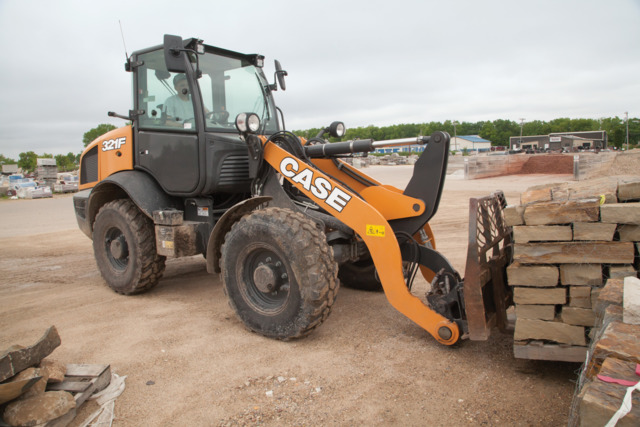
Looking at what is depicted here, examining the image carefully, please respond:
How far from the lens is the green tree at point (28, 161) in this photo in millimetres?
65938

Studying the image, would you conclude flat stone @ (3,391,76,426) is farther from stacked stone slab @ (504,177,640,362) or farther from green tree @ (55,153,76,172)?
green tree @ (55,153,76,172)

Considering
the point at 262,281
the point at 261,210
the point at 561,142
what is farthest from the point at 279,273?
the point at 561,142

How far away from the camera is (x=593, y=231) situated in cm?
316

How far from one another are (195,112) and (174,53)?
63 centimetres

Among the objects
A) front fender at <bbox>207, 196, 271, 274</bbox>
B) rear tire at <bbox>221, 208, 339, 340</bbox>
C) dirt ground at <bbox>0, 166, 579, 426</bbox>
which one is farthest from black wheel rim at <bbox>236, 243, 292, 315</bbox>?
front fender at <bbox>207, 196, 271, 274</bbox>

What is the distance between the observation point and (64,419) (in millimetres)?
2941

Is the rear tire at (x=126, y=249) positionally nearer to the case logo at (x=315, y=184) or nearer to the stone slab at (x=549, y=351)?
the case logo at (x=315, y=184)

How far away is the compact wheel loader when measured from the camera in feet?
12.9

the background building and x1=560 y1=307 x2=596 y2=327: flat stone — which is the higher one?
the background building

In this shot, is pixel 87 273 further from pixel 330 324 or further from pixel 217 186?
pixel 330 324

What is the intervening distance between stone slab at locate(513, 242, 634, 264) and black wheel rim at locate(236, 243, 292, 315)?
1.86 meters

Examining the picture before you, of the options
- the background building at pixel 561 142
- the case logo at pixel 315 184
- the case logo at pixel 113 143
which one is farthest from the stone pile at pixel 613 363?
the background building at pixel 561 142

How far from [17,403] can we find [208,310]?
2.41 m

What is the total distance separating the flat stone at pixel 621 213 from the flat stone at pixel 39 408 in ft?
11.8
